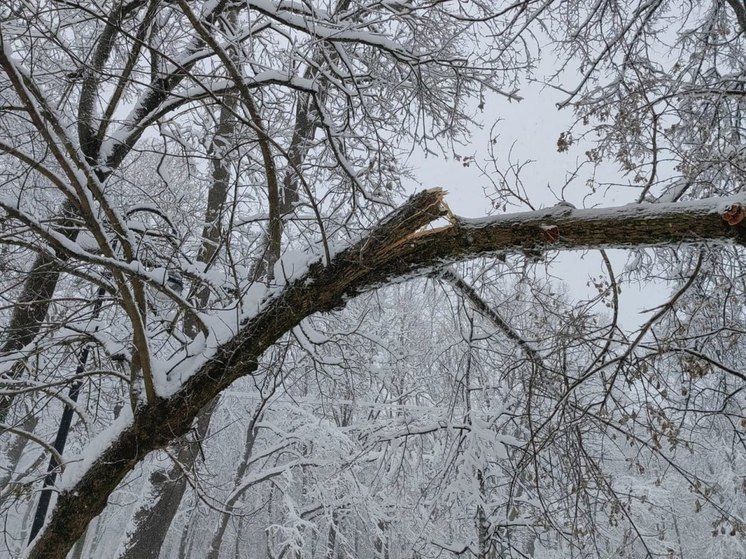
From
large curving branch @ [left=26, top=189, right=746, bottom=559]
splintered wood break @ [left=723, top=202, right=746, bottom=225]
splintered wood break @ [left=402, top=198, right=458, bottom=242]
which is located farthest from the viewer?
splintered wood break @ [left=402, top=198, right=458, bottom=242]

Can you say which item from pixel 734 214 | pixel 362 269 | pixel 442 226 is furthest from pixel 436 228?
pixel 734 214

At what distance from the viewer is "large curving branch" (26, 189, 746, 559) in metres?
1.95

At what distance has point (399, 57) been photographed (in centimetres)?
374

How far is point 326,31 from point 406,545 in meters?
8.04

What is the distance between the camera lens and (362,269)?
2.41 meters

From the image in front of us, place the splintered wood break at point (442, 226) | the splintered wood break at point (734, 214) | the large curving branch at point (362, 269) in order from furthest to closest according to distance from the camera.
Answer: the splintered wood break at point (442, 226)
the large curving branch at point (362, 269)
the splintered wood break at point (734, 214)

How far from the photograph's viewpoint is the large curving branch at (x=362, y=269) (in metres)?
1.95

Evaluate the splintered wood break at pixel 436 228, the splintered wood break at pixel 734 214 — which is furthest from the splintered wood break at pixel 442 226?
the splintered wood break at pixel 734 214

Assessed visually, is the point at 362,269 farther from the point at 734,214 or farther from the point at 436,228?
the point at 734,214

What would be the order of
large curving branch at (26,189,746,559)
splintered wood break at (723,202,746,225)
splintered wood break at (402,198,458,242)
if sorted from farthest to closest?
1. splintered wood break at (402,198,458,242)
2. large curving branch at (26,189,746,559)
3. splintered wood break at (723,202,746,225)

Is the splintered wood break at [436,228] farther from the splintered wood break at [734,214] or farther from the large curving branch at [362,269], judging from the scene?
the splintered wood break at [734,214]

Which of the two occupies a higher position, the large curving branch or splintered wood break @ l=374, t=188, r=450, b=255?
splintered wood break @ l=374, t=188, r=450, b=255

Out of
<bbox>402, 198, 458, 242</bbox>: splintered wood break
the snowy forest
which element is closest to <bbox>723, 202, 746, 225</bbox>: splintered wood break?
the snowy forest

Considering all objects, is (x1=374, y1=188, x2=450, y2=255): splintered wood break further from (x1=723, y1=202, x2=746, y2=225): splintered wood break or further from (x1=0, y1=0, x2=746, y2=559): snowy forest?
(x1=723, y1=202, x2=746, y2=225): splintered wood break
